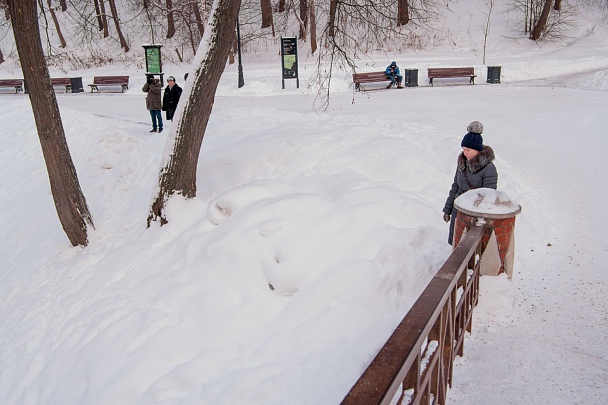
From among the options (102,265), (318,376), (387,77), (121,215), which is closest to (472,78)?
(387,77)

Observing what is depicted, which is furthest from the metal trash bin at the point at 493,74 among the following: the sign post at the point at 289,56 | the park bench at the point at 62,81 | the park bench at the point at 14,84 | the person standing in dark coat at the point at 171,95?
the park bench at the point at 14,84

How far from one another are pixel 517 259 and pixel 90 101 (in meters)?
18.0

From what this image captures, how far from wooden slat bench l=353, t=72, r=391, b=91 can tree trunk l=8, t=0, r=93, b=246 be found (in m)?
14.0

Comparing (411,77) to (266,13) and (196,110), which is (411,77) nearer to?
(266,13)

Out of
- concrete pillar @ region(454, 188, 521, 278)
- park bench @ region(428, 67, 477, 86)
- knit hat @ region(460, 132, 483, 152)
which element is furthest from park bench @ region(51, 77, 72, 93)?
concrete pillar @ region(454, 188, 521, 278)

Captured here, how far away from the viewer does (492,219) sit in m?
4.38

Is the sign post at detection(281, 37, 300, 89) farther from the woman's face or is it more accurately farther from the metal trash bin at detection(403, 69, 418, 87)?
the woman's face

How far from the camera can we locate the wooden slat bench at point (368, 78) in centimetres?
2016

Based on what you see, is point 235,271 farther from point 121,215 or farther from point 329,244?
point 121,215

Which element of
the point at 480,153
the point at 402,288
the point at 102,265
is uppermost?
the point at 480,153

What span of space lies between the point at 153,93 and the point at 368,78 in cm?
1097

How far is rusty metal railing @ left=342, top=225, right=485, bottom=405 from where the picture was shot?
6.64 feet

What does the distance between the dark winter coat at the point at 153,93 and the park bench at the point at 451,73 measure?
42.8 feet

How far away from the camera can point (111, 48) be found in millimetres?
34688
